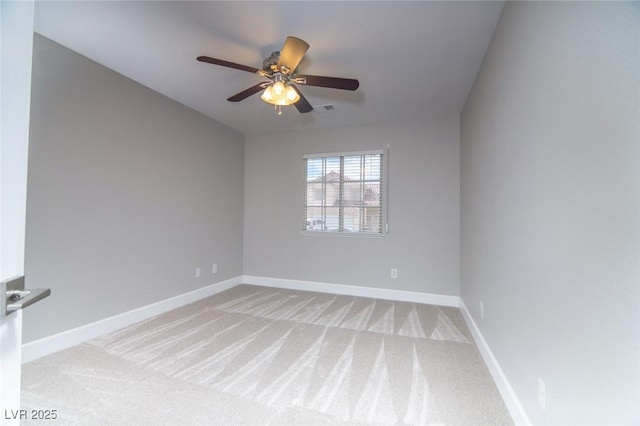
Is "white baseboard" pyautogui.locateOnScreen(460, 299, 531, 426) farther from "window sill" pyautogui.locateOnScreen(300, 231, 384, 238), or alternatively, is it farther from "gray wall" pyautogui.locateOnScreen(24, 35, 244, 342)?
"gray wall" pyautogui.locateOnScreen(24, 35, 244, 342)

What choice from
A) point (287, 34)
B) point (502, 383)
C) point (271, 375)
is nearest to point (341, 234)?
point (271, 375)

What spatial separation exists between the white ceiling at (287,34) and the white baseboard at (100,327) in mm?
2469

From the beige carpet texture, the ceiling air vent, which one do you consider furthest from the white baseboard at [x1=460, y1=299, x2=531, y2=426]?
the ceiling air vent

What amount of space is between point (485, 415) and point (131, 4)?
3.49 meters

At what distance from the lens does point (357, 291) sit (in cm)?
388

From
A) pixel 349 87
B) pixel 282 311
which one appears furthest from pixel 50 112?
pixel 282 311

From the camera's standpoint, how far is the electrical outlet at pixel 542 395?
117 cm

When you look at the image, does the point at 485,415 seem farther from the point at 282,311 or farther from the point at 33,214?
the point at 33,214

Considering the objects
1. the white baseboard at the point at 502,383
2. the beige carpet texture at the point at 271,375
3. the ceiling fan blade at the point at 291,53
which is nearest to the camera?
the white baseboard at the point at 502,383

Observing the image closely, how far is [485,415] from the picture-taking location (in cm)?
155

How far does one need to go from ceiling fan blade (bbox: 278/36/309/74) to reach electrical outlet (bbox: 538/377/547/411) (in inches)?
88.8

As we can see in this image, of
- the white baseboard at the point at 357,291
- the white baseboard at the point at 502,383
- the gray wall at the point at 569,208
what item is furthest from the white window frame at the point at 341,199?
the gray wall at the point at 569,208

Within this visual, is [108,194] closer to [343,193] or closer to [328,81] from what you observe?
[328,81]

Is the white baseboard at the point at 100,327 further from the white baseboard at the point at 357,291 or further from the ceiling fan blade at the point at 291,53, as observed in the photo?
the ceiling fan blade at the point at 291,53
